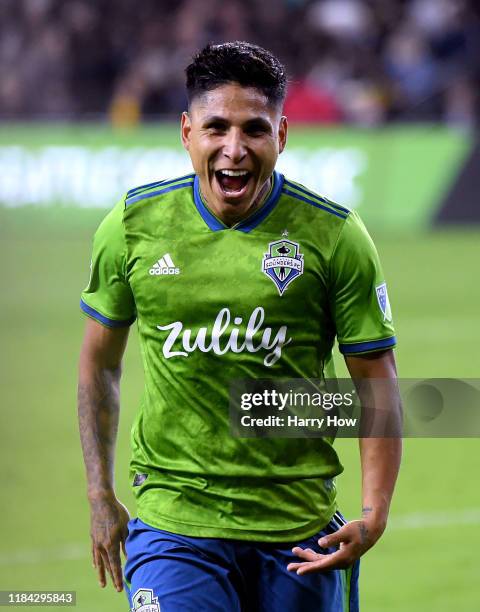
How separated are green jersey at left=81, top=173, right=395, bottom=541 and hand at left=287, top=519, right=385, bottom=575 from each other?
0.17m

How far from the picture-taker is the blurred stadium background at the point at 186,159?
11.2 meters

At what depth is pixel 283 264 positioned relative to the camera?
12.9 ft

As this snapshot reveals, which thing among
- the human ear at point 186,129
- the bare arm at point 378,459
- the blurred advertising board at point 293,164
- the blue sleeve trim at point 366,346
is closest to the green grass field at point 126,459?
the blurred advertising board at point 293,164

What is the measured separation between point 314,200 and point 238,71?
46cm

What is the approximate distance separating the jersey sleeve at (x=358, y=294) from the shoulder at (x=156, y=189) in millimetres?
557

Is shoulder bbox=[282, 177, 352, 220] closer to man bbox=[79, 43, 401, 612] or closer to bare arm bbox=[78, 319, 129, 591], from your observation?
man bbox=[79, 43, 401, 612]

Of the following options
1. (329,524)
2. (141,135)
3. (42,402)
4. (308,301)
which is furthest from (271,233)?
(141,135)

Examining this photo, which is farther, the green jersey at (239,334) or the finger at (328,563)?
the green jersey at (239,334)

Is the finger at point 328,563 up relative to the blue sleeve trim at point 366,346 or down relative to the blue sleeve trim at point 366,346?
→ down

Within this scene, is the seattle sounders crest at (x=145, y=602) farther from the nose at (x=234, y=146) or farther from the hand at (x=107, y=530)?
the nose at (x=234, y=146)

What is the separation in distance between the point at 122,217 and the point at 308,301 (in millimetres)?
641

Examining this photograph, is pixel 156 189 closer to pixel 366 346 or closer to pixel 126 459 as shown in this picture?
pixel 366 346

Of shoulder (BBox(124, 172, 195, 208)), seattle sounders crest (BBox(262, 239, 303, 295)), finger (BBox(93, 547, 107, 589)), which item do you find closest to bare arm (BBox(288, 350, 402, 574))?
seattle sounders crest (BBox(262, 239, 303, 295))

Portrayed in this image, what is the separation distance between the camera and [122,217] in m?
4.07
